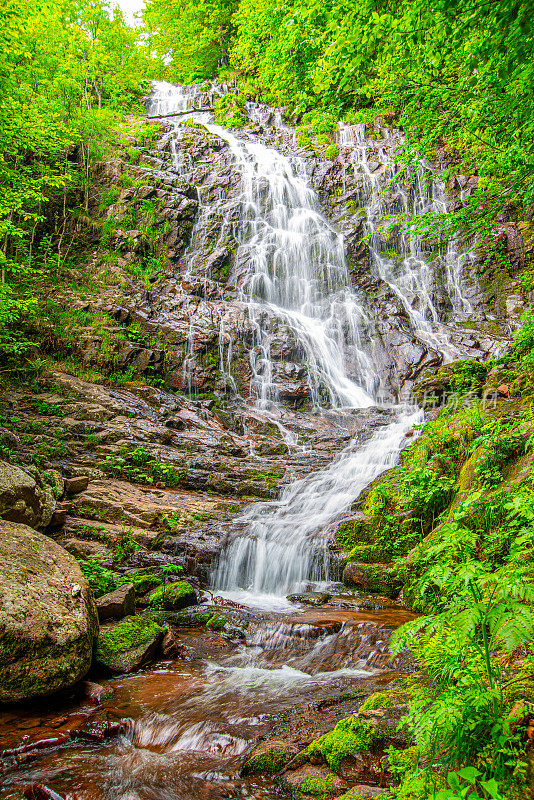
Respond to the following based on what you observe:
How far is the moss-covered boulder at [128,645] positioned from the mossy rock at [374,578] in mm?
3065

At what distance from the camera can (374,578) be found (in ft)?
22.0

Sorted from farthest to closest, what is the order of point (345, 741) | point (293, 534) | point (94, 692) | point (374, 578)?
point (293, 534) < point (374, 578) < point (94, 692) < point (345, 741)

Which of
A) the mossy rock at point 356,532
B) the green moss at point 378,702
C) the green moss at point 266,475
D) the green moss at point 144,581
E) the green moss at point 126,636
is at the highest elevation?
the green moss at point 266,475

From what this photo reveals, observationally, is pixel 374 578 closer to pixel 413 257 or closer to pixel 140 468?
pixel 140 468

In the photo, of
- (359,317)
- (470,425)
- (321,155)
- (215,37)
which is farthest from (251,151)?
(470,425)

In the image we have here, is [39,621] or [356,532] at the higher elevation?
[356,532]

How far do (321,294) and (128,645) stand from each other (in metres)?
16.2

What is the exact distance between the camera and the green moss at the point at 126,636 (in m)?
4.64

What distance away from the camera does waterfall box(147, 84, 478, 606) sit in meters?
10.2

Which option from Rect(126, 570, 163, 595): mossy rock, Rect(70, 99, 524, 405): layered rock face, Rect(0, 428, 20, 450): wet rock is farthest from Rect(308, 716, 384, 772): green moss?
Rect(70, 99, 524, 405): layered rock face

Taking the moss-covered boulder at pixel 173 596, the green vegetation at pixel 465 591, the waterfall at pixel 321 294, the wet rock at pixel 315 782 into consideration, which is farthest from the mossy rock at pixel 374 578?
the wet rock at pixel 315 782

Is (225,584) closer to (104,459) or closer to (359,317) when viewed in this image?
(104,459)

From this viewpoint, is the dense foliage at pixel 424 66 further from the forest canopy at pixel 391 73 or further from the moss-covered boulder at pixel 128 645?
the moss-covered boulder at pixel 128 645

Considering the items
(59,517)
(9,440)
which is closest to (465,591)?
(59,517)
